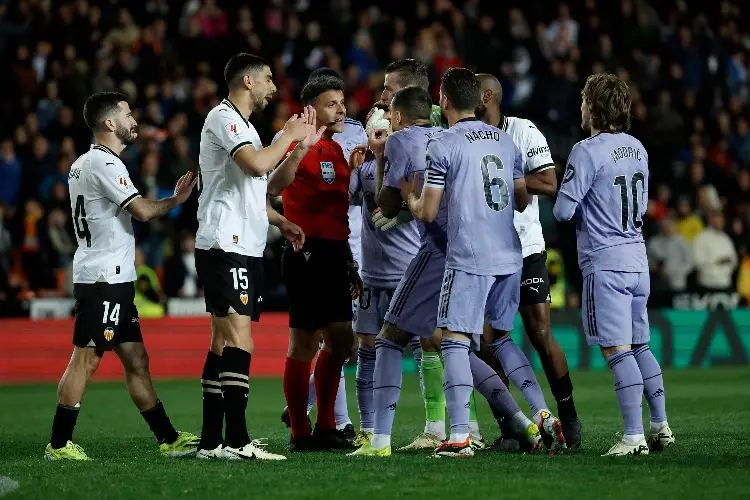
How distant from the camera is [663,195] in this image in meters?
20.0

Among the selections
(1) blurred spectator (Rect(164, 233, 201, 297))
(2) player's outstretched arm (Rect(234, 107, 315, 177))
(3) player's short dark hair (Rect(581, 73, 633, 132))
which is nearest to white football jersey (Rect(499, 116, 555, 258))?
(3) player's short dark hair (Rect(581, 73, 633, 132))

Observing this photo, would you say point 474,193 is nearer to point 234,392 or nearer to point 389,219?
point 389,219

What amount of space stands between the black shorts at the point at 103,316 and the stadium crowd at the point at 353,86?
8.27 meters

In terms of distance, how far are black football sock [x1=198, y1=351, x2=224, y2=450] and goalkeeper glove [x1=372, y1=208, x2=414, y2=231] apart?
1421 mm

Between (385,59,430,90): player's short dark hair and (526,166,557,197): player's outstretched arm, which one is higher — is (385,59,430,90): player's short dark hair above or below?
above

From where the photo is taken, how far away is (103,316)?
812cm

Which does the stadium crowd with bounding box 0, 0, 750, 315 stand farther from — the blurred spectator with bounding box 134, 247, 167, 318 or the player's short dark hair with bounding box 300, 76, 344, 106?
the player's short dark hair with bounding box 300, 76, 344, 106

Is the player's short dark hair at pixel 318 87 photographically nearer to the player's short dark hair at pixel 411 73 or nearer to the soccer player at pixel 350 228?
the soccer player at pixel 350 228

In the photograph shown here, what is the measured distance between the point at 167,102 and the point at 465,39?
554cm

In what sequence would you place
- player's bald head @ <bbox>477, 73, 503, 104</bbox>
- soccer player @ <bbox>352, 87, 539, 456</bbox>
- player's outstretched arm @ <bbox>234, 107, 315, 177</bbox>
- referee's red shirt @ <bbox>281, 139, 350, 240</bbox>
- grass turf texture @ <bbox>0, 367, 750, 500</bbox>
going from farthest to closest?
player's bald head @ <bbox>477, 73, 503, 104</bbox>, referee's red shirt @ <bbox>281, 139, 350, 240</bbox>, soccer player @ <bbox>352, 87, 539, 456</bbox>, player's outstretched arm @ <bbox>234, 107, 315, 177</bbox>, grass turf texture @ <bbox>0, 367, 750, 500</bbox>

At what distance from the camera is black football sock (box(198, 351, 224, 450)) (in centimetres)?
784

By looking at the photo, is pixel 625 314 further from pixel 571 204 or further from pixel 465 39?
pixel 465 39

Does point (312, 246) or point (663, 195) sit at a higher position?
point (663, 195)

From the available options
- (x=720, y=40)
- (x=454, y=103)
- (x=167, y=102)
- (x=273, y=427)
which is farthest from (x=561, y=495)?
(x=720, y=40)
